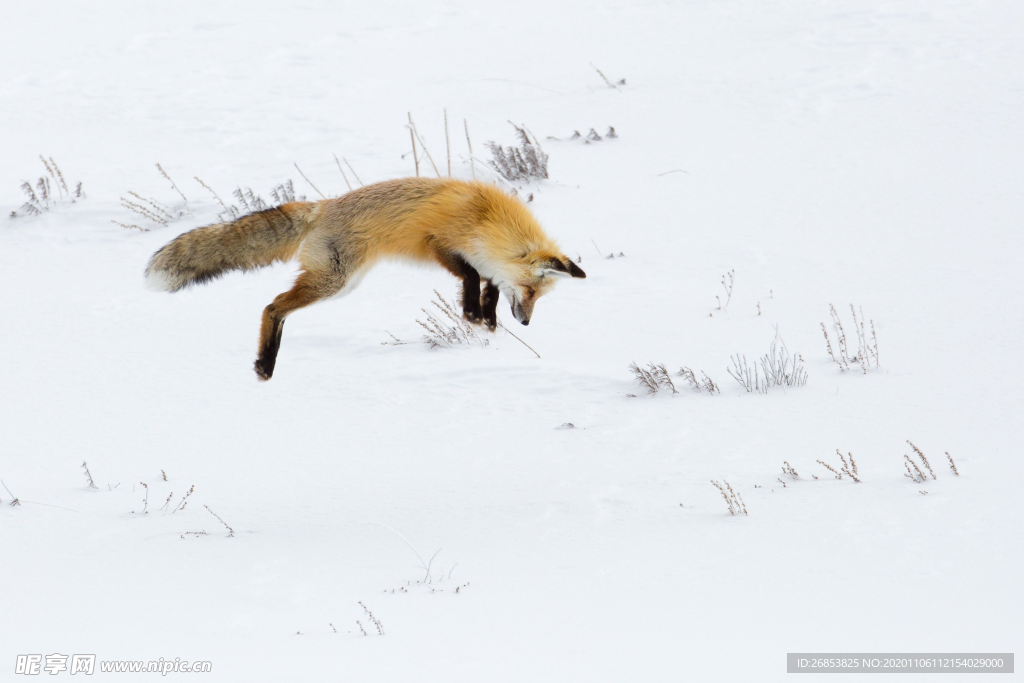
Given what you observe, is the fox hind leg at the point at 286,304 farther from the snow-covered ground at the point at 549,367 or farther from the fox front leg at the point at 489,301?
the fox front leg at the point at 489,301

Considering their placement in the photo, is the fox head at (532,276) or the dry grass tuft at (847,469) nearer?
the dry grass tuft at (847,469)

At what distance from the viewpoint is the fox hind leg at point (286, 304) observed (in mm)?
5121

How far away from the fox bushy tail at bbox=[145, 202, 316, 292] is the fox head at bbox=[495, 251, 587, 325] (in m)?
1.29

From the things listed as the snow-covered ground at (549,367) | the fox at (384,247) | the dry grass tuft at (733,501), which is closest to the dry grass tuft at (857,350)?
the snow-covered ground at (549,367)

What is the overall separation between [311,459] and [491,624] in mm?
2313

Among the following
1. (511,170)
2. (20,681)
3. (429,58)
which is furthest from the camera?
(429,58)

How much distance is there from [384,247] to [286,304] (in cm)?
65

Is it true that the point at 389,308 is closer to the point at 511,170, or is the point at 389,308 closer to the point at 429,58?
the point at 511,170

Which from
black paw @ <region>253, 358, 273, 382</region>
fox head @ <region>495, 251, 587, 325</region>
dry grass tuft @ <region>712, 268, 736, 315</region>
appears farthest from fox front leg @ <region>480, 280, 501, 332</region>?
dry grass tuft @ <region>712, 268, 736, 315</region>

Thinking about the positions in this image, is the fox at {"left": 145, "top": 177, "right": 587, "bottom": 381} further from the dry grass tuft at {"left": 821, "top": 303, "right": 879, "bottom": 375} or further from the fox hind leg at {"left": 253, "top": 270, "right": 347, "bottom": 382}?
the dry grass tuft at {"left": 821, "top": 303, "right": 879, "bottom": 375}

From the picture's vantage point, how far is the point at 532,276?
5137 millimetres

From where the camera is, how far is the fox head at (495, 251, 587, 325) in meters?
4.95

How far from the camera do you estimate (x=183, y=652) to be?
11.1ft

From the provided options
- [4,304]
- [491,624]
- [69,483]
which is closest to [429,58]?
[4,304]
